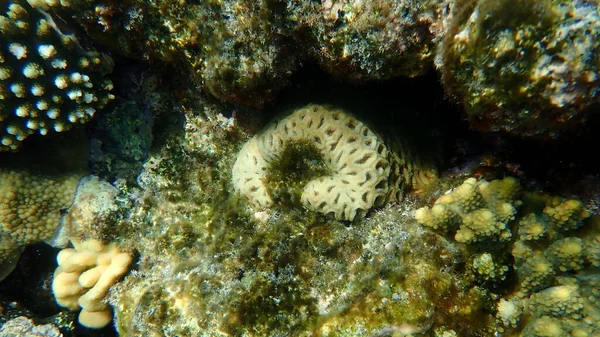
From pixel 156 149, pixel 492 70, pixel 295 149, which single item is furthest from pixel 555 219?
pixel 156 149

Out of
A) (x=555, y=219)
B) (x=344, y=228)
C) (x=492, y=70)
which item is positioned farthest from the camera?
(x=344, y=228)

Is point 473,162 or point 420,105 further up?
point 420,105

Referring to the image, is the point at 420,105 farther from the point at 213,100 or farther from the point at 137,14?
the point at 137,14

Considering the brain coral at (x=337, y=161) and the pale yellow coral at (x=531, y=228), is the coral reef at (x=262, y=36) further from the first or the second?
the pale yellow coral at (x=531, y=228)

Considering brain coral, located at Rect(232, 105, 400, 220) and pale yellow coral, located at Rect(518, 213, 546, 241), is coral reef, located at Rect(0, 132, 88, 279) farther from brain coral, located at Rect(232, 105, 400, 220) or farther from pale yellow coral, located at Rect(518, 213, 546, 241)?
pale yellow coral, located at Rect(518, 213, 546, 241)

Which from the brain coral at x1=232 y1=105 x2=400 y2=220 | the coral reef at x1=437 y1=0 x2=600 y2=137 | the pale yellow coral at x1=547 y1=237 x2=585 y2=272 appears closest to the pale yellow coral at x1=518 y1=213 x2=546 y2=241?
the pale yellow coral at x1=547 y1=237 x2=585 y2=272

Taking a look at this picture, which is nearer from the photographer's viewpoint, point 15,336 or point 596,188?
point 596,188

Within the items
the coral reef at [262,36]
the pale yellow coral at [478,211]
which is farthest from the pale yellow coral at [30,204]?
the pale yellow coral at [478,211]
